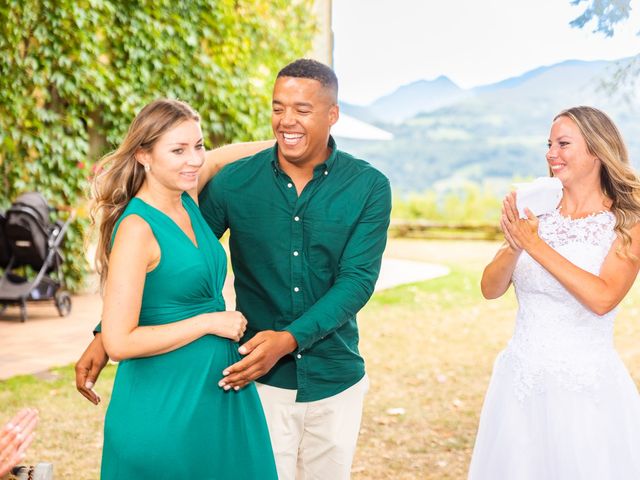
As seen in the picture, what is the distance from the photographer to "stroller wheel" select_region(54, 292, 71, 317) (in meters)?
7.45

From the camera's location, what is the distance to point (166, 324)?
199 centimetres

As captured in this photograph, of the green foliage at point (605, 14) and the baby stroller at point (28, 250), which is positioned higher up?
the green foliage at point (605, 14)

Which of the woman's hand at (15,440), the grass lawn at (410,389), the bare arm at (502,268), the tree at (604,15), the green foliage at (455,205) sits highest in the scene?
the tree at (604,15)

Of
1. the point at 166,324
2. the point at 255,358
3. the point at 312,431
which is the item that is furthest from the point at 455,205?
the point at 166,324

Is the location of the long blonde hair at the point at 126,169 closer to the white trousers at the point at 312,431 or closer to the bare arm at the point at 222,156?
the bare arm at the point at 222,156

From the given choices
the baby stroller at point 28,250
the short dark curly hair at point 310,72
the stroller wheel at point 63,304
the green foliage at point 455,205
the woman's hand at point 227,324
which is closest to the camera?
the woman's hand at point 227,324

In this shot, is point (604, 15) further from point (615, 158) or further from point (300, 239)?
point (300, 239)

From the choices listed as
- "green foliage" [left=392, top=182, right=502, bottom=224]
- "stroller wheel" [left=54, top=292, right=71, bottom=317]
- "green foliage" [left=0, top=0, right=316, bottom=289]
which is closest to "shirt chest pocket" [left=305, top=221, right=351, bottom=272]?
"stroller wheel" [left=54, top=292, right=71, bottom=317]

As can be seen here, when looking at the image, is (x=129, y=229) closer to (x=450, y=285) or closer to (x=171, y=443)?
(x=171, y=443)

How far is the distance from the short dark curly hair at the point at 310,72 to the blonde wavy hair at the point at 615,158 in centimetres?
78

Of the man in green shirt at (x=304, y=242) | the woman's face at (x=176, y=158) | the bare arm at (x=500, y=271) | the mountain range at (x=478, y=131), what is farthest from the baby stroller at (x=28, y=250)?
the mountain range at (x=478, y=131)

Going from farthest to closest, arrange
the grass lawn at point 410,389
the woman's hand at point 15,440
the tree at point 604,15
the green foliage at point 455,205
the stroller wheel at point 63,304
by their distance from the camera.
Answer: the green foliage at point 455,205, the stroller wheel at point 63,304, the tree at point 604,15, the grass lawn at point 410,389, the woman's hand at point 15,440

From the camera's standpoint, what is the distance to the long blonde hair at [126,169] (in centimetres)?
207

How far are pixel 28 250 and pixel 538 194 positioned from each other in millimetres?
5489
